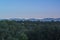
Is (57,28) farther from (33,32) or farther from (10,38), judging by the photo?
(10,38)

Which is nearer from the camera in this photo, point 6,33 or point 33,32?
point 6,33

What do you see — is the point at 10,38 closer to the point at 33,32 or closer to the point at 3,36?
the point at 3,36

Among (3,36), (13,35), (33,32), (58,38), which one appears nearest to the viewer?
(3,36)

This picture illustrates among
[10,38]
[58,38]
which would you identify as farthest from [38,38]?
[10,38]

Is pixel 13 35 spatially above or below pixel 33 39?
above

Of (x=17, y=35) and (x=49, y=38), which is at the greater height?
(x=17, y=35)

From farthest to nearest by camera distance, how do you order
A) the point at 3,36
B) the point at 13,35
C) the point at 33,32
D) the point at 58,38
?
the point at 33,32, the point at 58,38, the point at 13,35, the point at 3,36

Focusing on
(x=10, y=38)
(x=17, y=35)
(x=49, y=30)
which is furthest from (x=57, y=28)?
(x=10, y=38)

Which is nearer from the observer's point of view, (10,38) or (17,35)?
(10,38)
